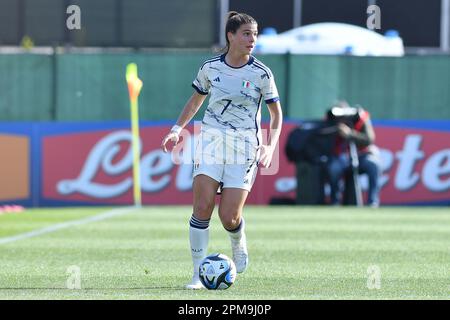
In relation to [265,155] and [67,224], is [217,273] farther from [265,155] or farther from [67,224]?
[67,224]

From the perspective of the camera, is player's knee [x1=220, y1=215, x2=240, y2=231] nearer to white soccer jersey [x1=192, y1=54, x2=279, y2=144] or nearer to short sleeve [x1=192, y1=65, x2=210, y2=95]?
white soccer jersey [x1=192, y1=54, x2=279, y2=144]

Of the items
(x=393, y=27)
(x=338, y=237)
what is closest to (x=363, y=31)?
(x=393, y=27)

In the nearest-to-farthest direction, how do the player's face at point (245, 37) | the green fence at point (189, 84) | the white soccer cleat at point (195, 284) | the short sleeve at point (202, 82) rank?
the white soccer cleat at point (195, 284)
the player's face at point (245, 37)
the short sleeve at point (202, 82)
the green fence at point (189, 84)

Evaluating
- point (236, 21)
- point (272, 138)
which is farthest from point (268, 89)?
point (236, 21)

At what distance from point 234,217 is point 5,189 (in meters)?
12.2

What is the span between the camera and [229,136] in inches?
397

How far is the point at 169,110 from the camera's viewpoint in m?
22.5

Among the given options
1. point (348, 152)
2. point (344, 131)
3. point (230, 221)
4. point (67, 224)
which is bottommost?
point (67, 224)

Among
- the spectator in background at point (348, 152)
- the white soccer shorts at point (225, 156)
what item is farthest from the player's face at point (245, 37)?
the spectator in background at point (348, 152)

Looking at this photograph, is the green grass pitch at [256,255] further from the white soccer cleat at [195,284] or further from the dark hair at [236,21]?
the dark hair at [236,21]

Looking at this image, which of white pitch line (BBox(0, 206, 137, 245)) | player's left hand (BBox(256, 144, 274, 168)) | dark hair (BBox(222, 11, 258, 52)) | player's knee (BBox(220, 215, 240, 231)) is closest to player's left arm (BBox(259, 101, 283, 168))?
player's left hand (BBox(256, 144, 274, 168))

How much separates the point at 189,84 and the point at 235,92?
1246cm

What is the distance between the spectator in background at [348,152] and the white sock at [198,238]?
11.7 meters

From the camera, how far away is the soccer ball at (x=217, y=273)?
976 centimetres
